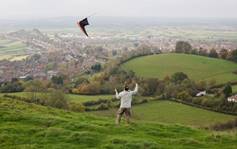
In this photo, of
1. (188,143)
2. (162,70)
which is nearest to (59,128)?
(188,143)

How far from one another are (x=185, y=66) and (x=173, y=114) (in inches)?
1534

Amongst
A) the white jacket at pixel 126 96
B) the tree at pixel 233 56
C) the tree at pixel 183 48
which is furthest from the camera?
the tree at pixel 183 48

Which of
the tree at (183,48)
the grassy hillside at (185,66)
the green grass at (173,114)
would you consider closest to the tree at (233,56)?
the grassy hillside at (185,66)

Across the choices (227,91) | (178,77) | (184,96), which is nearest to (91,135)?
(184,96)

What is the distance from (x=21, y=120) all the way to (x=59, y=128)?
2.24m

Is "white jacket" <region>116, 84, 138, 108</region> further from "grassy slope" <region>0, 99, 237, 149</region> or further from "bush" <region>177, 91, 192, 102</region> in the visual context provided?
"bush" <region>177, 91, 192, 102</region>

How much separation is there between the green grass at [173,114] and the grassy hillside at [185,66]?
2193 centimetres

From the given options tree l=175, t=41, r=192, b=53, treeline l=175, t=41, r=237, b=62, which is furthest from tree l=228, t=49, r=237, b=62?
tree l=175, t=41, r=192, b=53

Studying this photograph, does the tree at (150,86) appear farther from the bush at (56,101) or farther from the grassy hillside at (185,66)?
the bush at (56,101)

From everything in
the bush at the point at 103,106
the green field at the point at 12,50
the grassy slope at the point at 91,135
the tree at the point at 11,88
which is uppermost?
the grassy slope at the point at 91,135

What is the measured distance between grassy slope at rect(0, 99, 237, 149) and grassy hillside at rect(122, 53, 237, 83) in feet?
175

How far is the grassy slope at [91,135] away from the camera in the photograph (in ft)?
47.2

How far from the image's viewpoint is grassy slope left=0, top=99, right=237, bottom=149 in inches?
566

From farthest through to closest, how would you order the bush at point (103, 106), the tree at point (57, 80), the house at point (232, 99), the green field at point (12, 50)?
the green field at point (12, 50), the tree at point (57, 80), the house at point (232, 99), the bush at point (103, 106)
